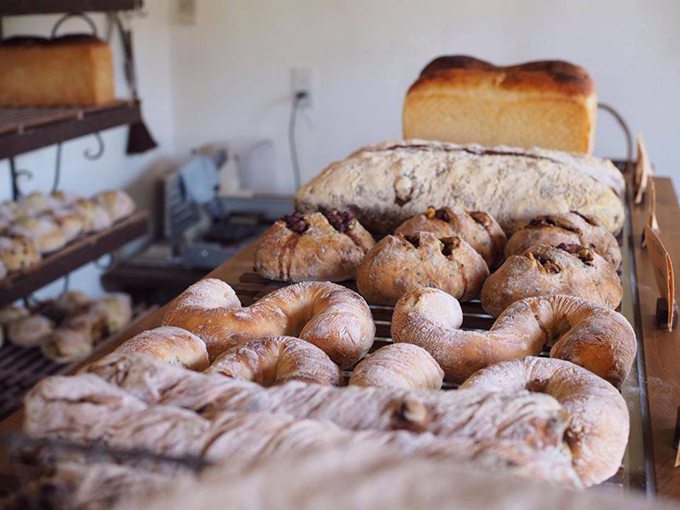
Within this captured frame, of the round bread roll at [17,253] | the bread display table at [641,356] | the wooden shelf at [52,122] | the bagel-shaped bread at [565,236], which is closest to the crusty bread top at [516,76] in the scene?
the bread display table at [641,356]

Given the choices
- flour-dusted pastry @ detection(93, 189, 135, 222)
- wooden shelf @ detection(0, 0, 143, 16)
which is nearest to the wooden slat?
wooden shelf @ detection(0, 0, 143, 16)

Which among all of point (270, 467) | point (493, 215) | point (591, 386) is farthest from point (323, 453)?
point (493, 215)

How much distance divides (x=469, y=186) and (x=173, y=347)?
88 centimetres

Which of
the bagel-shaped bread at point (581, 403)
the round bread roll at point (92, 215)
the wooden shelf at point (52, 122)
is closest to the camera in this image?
the bagel-shaped bread at point (581, 403)

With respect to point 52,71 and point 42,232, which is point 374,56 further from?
point 42,232

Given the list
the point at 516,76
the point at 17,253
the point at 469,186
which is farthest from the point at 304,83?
the point at 469,186

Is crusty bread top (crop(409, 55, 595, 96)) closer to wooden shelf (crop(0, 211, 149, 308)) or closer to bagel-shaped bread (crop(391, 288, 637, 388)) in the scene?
wooden shelf (crop(0, 211, 149, 308))

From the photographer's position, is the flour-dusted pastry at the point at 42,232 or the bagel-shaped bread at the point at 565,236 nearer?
the bagel-shaped bread at the point at 565,236

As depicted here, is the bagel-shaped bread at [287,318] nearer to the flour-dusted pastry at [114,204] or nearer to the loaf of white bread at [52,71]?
the loaf of white bread at [52,71]

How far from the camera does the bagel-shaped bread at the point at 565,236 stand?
1416mm

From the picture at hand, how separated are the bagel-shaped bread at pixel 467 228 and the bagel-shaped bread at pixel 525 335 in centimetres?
33

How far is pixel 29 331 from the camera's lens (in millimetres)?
2570

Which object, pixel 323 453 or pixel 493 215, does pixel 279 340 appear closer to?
pixel 323 453

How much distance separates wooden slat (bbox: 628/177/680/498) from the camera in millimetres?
844
